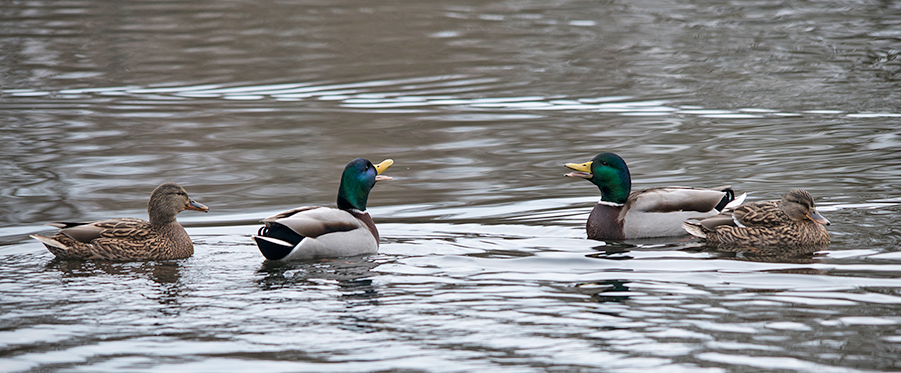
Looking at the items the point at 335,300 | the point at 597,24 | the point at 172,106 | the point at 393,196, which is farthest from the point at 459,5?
the point at 335,300

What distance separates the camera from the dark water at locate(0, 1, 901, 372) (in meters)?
5.73

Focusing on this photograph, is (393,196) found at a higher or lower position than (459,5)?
lower

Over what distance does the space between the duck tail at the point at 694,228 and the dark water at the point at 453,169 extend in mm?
177

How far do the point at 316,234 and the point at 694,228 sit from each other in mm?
3210

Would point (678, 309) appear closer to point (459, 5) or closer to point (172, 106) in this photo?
point (172, 106)

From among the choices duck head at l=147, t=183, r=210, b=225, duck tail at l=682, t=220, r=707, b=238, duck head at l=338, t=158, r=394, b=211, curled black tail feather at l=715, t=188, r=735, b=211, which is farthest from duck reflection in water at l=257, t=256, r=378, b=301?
curled black tail feather at l=715, t=188, r=735, b=211

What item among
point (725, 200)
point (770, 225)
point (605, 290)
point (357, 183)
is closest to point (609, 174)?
point (725, 200)

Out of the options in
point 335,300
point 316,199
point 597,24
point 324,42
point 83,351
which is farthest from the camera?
point 597,24

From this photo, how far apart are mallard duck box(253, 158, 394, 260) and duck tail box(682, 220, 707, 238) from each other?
2.66 m

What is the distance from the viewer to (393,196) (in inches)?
454

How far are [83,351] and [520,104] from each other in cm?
1300

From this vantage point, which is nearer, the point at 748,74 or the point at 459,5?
the point at 748,74

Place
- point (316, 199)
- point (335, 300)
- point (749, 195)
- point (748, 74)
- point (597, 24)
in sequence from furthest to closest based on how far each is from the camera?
point (597, 24)
point (748, 74)
point (316, 199)
point (749, 195)
point (335, 300)

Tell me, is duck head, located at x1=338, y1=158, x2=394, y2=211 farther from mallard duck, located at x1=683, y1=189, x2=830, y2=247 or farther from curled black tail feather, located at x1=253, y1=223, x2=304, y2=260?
mallard duck, located at x1=683, y1=189, x2=830, y2=247
